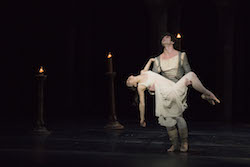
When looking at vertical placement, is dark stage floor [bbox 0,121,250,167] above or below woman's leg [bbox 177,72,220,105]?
below

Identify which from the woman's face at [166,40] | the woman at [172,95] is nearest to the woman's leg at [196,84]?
the woman at [172,95]

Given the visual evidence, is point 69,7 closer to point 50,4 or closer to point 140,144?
point 50,4

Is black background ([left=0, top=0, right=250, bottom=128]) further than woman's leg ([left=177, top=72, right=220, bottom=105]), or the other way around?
black background ([left=0, top=0, right=250, bottom=128])

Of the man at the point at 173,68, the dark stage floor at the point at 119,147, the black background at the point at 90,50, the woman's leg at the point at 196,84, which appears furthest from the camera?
the black background at the point at 90,50

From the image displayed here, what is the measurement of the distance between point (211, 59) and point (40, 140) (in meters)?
8.04

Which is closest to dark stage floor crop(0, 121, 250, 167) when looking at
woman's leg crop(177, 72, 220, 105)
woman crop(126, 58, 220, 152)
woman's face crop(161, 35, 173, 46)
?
woman crop(126, 58, 220, 152)

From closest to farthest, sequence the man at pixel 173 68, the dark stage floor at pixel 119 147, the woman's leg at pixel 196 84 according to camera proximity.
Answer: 1. the dark stage floor at pixel 119 147
2. the woman's leg at pixel 196 84
3. the man at pixel 173 68

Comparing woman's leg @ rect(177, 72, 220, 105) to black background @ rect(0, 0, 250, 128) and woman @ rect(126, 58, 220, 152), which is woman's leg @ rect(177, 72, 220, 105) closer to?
woman @ rect(126, 58, 220, 152)

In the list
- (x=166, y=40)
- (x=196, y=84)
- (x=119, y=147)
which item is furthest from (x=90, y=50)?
(x=196, y=84)

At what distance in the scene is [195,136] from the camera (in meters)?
11.6

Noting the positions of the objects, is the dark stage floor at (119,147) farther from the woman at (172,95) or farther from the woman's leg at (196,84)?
the woman's leg at (196,84)

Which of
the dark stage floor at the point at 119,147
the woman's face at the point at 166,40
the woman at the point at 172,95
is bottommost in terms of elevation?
the dark stage floor at the point at 119,147

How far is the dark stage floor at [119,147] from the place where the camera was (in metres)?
8.54

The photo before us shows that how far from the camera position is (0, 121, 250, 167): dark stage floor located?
8.54 meters
